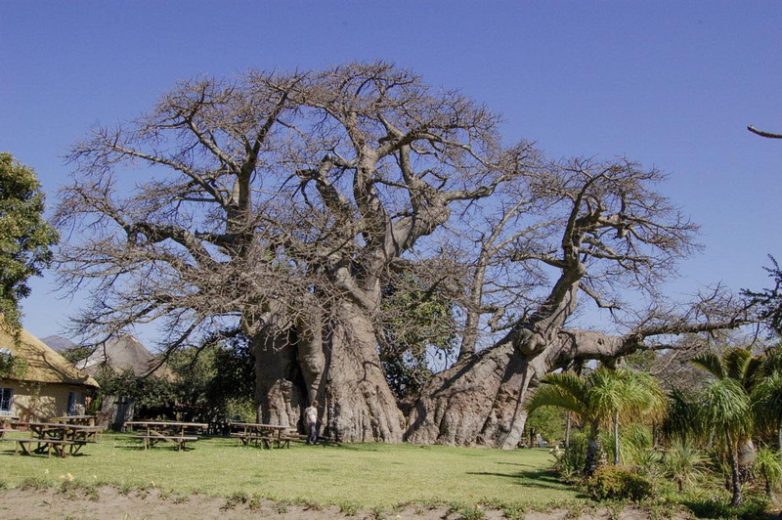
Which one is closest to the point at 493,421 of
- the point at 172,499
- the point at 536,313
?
the point at 536,313

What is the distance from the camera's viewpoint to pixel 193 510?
34.8 ft

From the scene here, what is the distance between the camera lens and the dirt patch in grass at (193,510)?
10.3 m

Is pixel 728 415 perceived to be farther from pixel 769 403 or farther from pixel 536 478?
pixel 536 478

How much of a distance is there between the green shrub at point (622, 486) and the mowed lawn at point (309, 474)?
1.67 feet

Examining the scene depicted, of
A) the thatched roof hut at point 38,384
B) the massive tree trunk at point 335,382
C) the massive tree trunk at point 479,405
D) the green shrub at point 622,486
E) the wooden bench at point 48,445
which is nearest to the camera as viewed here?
the green shrub at point 622,486

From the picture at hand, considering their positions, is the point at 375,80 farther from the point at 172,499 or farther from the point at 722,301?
the point at 172,499

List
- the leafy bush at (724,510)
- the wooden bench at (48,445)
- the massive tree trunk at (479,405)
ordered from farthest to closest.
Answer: the massive tree trunk at (479,405), the wooden bench at (48,445), the leafy bush at (724,510)

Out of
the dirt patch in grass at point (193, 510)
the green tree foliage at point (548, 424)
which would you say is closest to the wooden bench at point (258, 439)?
the dirt patch in grass at point (193, 510)

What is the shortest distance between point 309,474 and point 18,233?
13.6m

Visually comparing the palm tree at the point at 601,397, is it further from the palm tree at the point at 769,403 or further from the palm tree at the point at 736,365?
the palm tree at the point at 736,365

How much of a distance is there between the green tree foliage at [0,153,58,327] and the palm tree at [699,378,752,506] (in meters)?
18.7

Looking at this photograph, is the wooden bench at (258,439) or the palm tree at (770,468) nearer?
the palm tree at (770,468)

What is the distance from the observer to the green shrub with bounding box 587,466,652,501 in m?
11.6

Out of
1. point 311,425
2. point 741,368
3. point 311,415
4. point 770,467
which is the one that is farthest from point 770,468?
point 311,425
